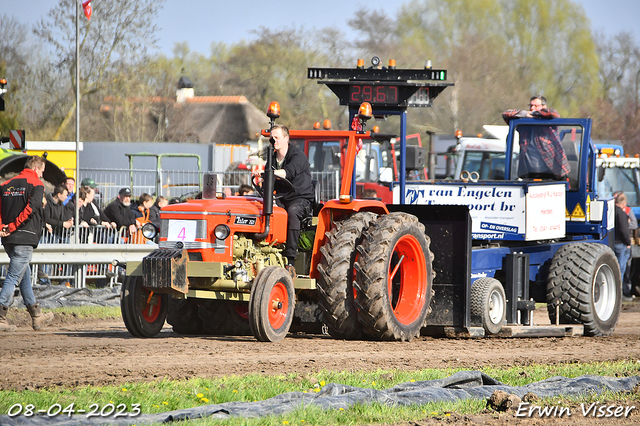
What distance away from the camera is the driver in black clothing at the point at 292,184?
8.30 metres

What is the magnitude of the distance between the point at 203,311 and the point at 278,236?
165 centimetres

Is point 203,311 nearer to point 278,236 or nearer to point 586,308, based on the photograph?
point 278,236

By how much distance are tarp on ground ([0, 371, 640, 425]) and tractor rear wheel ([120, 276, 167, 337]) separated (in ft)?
10.6

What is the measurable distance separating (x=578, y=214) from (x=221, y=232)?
547cm

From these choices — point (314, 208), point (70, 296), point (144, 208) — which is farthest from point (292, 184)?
point (144, 208)

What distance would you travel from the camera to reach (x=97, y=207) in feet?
53.0

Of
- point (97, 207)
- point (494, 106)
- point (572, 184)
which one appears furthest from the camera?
point (494, 106)

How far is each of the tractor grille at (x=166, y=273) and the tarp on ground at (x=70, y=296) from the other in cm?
465

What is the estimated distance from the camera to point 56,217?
13586 millimetres

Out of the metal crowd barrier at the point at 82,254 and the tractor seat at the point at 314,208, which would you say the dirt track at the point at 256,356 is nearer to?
the tractor seat at the point at 314,208

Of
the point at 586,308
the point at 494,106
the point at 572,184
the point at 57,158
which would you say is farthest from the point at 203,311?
the point at 494,106

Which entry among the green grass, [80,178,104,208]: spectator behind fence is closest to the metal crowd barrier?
the green grass

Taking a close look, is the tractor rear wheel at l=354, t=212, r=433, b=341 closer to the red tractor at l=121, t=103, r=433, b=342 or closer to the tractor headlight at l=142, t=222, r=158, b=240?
the red tractor at l=121, t=103, r=433, b=342

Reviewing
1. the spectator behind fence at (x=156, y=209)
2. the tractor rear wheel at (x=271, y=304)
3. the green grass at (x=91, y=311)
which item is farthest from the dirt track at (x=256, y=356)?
the spectator behind fence at (x=156, y=209)
